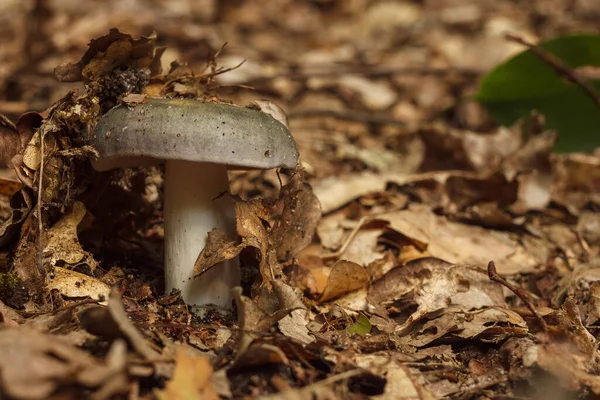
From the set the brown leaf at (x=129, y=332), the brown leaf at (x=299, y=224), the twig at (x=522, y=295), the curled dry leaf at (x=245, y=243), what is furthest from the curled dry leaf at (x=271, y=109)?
the brown leaf at (x=129, y=332)

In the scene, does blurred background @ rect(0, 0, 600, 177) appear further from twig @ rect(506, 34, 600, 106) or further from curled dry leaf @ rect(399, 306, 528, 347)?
curled dry leaf @ rect(399, 306, 528, 347)

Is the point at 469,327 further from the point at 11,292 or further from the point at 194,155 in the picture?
the point at 11,292

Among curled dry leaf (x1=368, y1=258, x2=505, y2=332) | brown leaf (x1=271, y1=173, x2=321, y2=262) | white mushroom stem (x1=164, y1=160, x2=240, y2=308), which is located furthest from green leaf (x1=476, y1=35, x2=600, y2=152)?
white mushroom stem (x1=164, y1=160, x2=240, y2=308)

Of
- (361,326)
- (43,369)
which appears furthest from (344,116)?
(43,369)

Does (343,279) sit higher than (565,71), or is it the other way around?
(565,71)

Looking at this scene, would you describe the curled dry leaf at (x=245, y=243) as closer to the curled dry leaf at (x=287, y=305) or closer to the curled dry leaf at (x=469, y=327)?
the curled dry leaf at (x=287, y=305)

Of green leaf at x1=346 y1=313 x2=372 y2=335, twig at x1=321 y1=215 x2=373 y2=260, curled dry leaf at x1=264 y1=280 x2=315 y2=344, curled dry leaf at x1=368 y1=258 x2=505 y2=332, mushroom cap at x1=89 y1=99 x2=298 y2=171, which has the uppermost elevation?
mushroom cap at x1=89 y1=99 x2=298 y2=171

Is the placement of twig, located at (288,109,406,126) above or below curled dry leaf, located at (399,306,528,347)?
below
